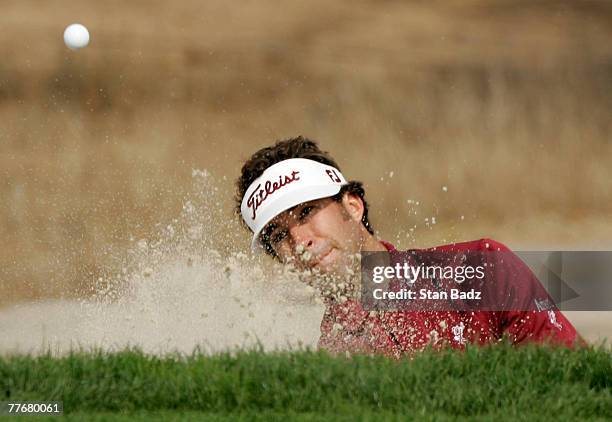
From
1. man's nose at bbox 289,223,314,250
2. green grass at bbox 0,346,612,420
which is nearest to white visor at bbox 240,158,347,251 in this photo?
man's nose at bbox 289,223,314,250

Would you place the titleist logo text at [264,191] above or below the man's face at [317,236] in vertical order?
above

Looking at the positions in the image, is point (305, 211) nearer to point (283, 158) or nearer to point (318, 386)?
point (283, 158)

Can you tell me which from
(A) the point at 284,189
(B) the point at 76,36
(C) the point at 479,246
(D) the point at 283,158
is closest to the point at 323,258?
(A) the point at 284,189

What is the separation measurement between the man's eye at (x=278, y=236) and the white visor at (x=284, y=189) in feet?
0.28

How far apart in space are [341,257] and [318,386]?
1778 mm

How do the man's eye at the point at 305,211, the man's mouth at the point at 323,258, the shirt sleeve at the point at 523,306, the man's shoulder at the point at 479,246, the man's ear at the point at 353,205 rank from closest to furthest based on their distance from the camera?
the shirt sleeve at the point at 523,306, the man's shoulder at the point at 479,246, the man's mouth at the point at 323,258, the man's eye at the point at 305,211, the man's ear at the point at 353,205

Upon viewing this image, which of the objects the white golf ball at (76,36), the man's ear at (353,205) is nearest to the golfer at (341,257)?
the man's ear at (353,205)

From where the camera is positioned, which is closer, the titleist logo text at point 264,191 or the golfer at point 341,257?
the golfer at point 341,257

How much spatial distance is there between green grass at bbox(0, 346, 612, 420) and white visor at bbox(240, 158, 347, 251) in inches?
60.4

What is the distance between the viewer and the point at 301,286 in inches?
228

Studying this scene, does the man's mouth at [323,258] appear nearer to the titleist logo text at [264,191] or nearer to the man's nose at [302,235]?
the man's nose at [302,235]

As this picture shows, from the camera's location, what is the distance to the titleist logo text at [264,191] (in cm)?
588

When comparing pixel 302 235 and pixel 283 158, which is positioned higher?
pixel 283 158

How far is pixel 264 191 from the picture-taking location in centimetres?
592
